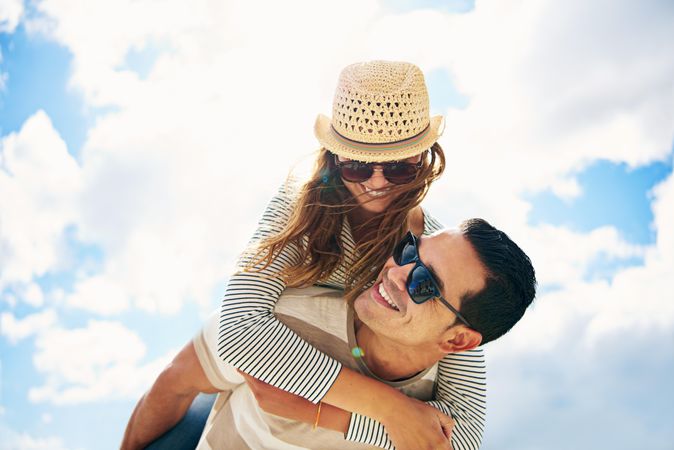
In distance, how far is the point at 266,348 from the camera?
3582 mm

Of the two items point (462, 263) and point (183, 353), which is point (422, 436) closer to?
point (462, 263)

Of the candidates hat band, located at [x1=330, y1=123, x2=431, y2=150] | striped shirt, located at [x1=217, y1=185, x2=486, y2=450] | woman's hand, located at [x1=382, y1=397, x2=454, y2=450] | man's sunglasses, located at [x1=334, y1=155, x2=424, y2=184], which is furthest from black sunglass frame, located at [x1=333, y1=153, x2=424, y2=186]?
woman's hand, located at [x1=382, y1=397, x2=454, y2=450]

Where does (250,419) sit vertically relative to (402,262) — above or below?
below

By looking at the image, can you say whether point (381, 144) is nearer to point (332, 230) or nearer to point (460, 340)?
point (332, 230)

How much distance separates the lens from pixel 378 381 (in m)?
3.64

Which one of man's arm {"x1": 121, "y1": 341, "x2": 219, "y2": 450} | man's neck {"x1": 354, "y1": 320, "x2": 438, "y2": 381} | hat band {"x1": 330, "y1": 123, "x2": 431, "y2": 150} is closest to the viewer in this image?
man's neck {"x1": 354, "y1": 320, "x2": 438, "y2": 381}

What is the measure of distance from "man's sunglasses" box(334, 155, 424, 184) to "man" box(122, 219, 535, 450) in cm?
60

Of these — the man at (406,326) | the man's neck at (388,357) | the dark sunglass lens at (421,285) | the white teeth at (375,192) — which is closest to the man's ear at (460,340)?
the man at (406,326)

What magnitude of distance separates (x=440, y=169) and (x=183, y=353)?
2124 millimetres

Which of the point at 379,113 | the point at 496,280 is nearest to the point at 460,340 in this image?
the point at 496,280

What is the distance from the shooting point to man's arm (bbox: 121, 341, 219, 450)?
4418mm

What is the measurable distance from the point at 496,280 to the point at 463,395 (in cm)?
84

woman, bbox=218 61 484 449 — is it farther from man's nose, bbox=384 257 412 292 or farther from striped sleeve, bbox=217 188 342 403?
man's nose, bbox=384 257 412 292

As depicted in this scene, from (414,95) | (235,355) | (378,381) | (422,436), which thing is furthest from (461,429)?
(414,95)
